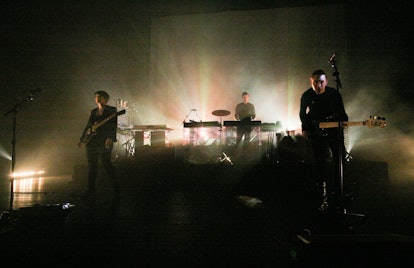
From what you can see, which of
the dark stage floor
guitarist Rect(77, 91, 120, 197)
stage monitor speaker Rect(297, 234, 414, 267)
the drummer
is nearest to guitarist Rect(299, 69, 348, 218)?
the dark stage floor

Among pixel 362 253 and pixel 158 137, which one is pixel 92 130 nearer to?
pixel 158 137

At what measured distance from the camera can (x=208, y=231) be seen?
2.06 m

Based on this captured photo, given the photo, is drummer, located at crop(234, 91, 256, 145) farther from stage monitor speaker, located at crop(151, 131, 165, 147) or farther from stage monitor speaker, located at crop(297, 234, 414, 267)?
stage monitor speaker, located at crop(297, 234, 414, 267)

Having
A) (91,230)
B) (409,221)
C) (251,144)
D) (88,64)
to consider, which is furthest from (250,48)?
(91,230)

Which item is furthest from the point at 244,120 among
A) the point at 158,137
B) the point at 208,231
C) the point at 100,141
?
the point at 208,231

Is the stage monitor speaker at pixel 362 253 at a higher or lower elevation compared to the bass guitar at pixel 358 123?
lower

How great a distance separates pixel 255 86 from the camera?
8.14 meters

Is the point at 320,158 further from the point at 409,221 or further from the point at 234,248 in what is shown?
the point at 234,248

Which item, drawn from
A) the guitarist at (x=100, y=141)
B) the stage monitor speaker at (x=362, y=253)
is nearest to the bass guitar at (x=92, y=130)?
the guitarist at (x=100, y=141)

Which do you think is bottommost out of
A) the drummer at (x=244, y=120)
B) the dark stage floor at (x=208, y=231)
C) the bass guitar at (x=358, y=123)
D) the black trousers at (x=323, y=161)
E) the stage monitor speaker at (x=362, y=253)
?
the dark stage floor at (x=208, y=231)

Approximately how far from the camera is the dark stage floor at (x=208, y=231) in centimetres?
112

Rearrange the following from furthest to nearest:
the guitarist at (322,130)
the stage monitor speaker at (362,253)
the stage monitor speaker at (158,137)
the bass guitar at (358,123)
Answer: the stage monitor speaker at (158,137), the guitarist at (322,130), the bass guitar at (358,123), the stage monitor speaker at (362,253)

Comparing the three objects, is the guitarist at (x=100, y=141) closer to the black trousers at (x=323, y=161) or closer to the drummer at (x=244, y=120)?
the black trousers at (x=323, y=161)

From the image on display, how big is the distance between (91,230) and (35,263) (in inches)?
26.7
